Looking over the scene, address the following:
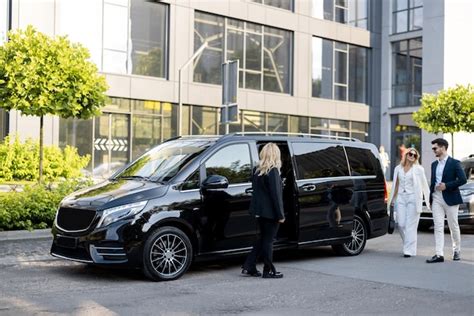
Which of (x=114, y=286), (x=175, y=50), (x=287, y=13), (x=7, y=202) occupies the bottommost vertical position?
(x=114, y=286)

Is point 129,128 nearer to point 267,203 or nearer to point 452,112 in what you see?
point 452,112

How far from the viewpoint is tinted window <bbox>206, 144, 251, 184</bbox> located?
8.59 meters

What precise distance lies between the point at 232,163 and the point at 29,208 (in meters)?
4.54

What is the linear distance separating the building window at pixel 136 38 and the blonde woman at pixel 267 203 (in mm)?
17324

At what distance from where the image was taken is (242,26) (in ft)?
93.4

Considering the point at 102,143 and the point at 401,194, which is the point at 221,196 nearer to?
the point at 401,194

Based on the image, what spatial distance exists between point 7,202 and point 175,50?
1562 centimetres

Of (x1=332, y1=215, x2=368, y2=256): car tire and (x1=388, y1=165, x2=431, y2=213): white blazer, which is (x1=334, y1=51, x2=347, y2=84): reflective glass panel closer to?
(x1=388, y1=165, x2=431, y2=213): white blazer

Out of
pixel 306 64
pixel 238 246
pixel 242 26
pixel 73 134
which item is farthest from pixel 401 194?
pixel 306 64

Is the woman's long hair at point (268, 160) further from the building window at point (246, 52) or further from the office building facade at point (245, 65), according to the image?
the building window at point (246, 52)

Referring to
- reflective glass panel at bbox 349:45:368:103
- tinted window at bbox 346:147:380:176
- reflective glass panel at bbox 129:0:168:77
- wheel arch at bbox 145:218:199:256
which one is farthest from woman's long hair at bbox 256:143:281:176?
reflective glass panel at bbox 349:45:368:103

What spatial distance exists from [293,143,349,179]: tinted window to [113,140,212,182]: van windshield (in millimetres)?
1545

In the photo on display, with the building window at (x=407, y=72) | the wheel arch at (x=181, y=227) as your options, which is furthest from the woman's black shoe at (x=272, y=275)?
the building window at (x=407, y=72)

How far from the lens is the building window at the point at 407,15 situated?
32375 mm
